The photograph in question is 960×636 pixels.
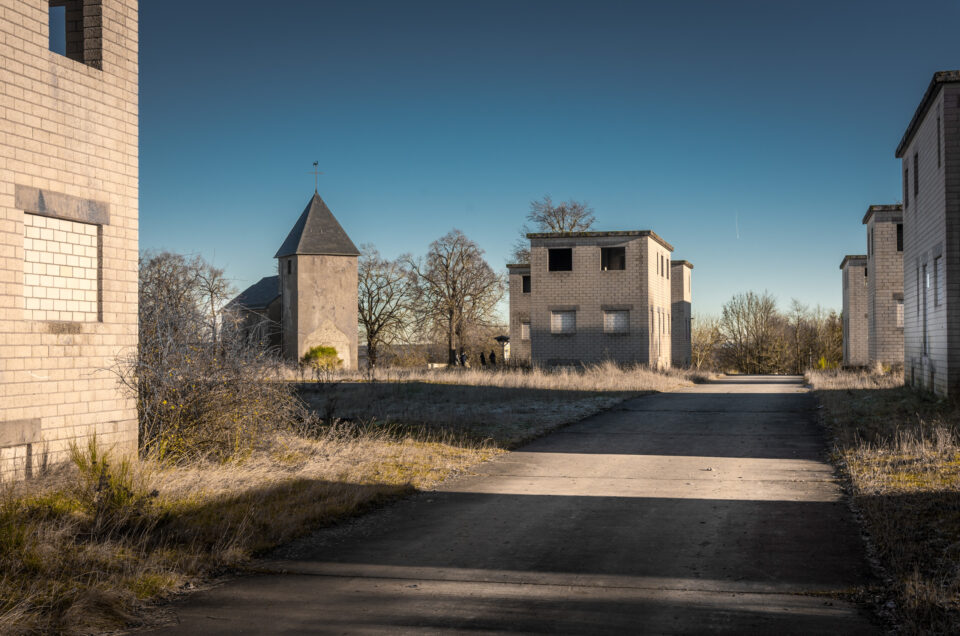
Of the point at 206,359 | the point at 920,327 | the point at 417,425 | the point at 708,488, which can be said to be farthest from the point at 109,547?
the point at 920,327

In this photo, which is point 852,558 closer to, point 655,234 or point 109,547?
point 109,547

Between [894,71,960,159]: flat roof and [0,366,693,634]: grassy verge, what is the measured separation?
11710mm

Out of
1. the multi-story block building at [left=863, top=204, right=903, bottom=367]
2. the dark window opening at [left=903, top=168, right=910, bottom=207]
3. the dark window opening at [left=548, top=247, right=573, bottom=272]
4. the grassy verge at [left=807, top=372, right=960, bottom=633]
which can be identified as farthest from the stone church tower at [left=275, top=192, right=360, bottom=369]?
the grassy verge at [left=807, top=372, right=960, bottom=633]

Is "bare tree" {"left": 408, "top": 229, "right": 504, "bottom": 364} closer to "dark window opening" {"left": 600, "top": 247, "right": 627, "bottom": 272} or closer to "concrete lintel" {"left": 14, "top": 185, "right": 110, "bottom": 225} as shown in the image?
"dark window opening" {"left": 600, "top": 247, "right": 627, "bottom": 272}

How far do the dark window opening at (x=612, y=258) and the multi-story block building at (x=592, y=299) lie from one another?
0.34 feet

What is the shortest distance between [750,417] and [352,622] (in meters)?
13.7

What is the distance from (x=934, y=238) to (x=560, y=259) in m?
20.0

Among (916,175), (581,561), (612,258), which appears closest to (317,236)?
(612,258)

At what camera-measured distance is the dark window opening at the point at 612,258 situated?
120ft

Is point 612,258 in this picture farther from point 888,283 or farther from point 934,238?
point 934,238

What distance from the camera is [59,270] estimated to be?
28.4ft

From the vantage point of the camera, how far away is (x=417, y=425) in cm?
1477

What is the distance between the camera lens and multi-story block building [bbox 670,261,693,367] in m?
48.5

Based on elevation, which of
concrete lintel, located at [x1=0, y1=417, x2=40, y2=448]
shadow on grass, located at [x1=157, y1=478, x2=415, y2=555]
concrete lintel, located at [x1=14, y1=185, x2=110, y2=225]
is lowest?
shadow on grass, located at [x1=157, y1=478, x2=415, y2=555]
